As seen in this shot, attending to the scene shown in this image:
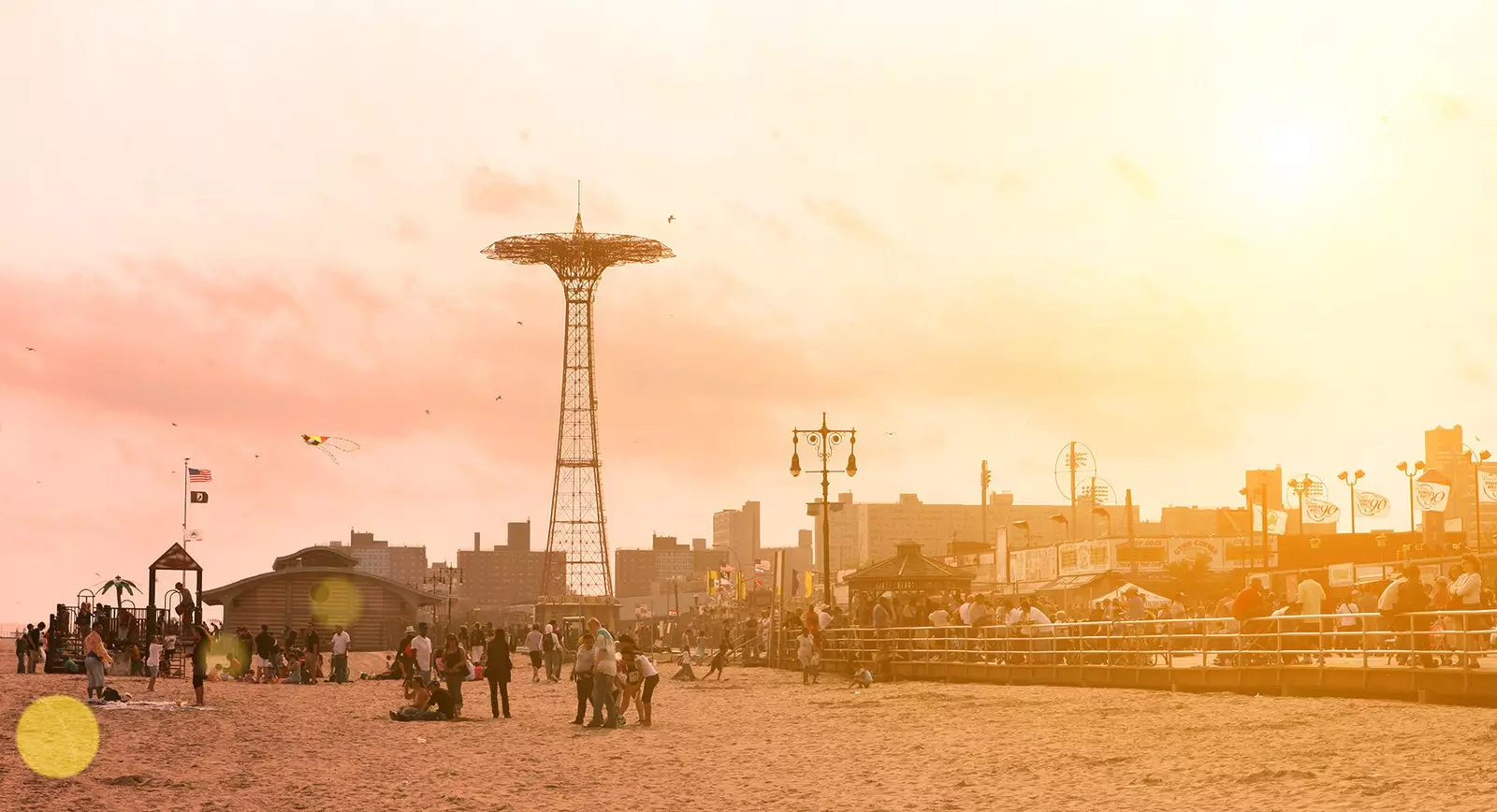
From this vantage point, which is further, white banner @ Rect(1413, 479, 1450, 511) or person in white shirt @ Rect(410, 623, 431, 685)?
white banner @ Rect(1413, 479, 1450, 511)

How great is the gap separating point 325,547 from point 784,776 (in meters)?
57.8

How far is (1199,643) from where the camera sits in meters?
29.3

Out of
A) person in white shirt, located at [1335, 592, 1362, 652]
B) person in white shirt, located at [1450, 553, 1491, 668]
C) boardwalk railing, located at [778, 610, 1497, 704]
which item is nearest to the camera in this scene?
person in white shirt, located at [1450, 553, 1491, 668]

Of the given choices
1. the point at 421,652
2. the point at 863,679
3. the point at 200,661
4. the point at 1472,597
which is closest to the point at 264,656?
the point at 200,661

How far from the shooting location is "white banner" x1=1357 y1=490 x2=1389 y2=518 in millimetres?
82562

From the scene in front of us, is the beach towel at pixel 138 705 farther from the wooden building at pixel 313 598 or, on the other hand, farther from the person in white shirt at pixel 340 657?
the wooden building at pixel 313 598

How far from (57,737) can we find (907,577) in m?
28.7

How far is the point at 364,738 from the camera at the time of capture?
82.7ft

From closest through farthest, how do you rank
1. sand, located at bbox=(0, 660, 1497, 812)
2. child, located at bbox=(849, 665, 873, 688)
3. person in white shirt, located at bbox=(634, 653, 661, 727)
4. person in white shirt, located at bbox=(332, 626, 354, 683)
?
sand, located at bbox=(0, 660, 1497, 812) < person in white shirt, located at bbox=(634, 653, 661, 727) < child, located at bbox=(849, 665, 873, 688) < person in white shirt, located at bbox=(332, 626, 354, 683)

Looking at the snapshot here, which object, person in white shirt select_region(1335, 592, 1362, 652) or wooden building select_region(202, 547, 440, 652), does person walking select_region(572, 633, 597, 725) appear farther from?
wooden building select_region(202, 547, 440, 652)

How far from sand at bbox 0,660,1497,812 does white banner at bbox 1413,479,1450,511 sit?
44517 mm

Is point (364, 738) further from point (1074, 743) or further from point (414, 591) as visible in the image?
point (414, 591)

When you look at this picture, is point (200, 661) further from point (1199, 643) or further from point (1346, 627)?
point (1346, 627)

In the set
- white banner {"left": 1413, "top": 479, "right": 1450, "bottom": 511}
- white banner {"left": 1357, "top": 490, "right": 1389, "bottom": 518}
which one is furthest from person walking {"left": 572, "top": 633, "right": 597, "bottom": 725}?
white banner {"left": 1357, "top": 490, "right": 1389, "bottom": 518}
